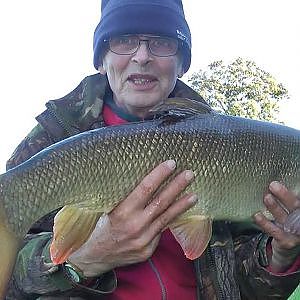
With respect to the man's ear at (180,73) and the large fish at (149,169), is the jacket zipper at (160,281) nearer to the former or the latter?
the large fish at (149,169)

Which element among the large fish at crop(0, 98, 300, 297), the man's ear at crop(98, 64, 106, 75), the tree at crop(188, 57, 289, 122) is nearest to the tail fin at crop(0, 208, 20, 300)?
the large fish at crop(0, 98, 300, 297)

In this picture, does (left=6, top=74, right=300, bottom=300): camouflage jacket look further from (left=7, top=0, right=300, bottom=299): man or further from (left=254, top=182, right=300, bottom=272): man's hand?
(left=254, top=182, right=300, bottom=272): man's hand

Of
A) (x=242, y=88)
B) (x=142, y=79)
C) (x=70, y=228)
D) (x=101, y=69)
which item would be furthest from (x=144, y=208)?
(x=242, y=88)

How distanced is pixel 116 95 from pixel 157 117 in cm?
60

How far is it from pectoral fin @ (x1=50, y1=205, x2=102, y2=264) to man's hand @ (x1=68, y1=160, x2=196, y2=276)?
0.21ft

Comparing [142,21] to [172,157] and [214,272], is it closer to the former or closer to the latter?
[172,157]

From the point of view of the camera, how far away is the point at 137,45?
134 inches

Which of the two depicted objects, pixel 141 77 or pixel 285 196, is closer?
pixel 285 196

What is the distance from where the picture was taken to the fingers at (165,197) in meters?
2.57

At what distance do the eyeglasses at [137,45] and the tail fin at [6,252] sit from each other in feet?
4.02

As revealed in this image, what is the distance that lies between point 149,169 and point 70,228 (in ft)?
1.25

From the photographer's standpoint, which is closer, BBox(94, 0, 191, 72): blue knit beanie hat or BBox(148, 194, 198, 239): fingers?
BBox(148, 194, 198, 239): fingers

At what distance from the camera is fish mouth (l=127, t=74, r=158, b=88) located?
3.30 metres

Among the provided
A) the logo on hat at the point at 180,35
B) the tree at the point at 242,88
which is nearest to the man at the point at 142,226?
the logo on hat at the point at 180,35
